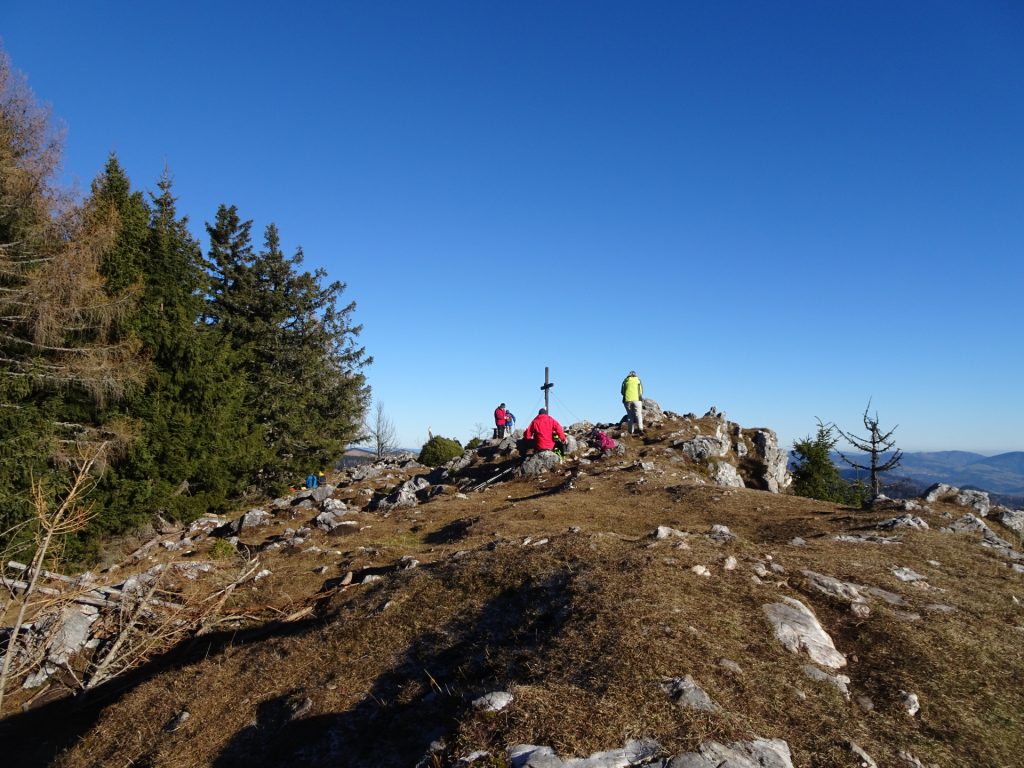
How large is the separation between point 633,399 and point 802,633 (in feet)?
58.3

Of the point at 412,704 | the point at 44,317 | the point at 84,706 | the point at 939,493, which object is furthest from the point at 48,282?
the point at 939,493

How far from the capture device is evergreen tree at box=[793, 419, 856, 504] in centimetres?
2405

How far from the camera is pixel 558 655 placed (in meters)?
5.32

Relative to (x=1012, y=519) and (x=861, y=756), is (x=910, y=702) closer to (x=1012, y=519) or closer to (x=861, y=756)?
(x=861, y=756)

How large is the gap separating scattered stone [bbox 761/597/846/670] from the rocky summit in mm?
28

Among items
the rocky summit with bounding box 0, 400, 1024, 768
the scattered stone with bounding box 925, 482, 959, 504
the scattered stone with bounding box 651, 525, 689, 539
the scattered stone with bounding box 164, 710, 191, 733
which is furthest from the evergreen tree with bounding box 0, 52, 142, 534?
the scattered stone with bounding box 925, 482, 959, 504

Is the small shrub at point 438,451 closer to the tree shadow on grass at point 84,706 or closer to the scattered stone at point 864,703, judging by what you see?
the tree shadow on grass at point 84,706

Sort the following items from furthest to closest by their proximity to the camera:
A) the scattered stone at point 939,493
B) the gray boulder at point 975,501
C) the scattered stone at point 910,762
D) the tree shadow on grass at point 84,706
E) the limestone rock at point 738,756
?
the scattered stone at point 939,493, the gray boulder at point 975,501, the tree shadow on grass at point 84,706, the scattered stone at point 910,762, the limestone rock at point 738,756

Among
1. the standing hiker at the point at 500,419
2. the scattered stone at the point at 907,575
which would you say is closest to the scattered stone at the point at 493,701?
the scattered stone at the point at 907,575

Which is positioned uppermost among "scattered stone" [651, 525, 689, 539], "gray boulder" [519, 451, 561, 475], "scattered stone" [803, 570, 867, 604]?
"gray boulder" [519, 451, 561, 475]

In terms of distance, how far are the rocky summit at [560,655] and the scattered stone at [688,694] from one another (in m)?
0.02

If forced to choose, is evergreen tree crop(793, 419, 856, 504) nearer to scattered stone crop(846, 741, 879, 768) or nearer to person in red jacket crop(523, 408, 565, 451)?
person in red jacket crop(523, 408, 565, 451)

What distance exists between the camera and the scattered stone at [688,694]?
4.29 meters

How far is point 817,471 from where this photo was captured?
79.8 feet
